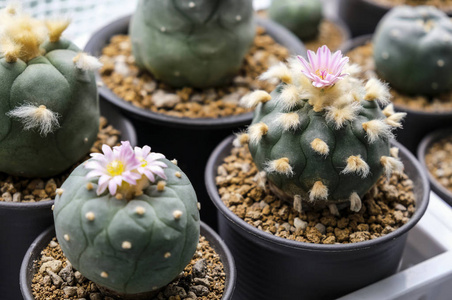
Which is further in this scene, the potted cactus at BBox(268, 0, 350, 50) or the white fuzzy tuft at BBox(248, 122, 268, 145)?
the potted cactus at BBox(268, 0, 350, 50)

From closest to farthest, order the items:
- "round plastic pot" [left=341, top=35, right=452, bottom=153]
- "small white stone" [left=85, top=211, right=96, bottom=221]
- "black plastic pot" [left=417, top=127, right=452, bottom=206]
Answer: "small white stone" [left=85, top=211, right=96, bottom=221] → "black plastic pot" [left=417, top=127, right=452, bottom=206] → "round plastic pot" [left=341, top=35, right=452, bottom=153]

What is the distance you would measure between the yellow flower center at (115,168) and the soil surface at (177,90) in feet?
2.05

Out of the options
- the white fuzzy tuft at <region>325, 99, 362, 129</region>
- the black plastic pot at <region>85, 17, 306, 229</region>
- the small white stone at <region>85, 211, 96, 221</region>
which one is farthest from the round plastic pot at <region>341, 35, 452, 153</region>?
the small white stone at <region>85, 211, 96, 221</region>

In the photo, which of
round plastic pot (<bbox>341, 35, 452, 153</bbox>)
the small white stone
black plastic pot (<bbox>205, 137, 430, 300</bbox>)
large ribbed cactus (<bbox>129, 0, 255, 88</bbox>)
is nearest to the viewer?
the small white stone

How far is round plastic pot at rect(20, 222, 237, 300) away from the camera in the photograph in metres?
1.23

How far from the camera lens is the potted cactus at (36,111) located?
4.28 ft

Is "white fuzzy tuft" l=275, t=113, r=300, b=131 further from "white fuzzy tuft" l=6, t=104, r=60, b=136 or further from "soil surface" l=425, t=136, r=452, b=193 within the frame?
"soil surface" l=425, t=136, r=452, b=193

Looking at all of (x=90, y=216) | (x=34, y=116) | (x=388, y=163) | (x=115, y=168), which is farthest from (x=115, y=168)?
(x=388, y=163)

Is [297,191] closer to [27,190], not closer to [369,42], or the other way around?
[27,190]

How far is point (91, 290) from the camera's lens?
125 cm

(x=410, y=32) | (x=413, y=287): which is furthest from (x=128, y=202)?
(x=410, y=32)

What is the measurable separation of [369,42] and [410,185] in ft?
3.21

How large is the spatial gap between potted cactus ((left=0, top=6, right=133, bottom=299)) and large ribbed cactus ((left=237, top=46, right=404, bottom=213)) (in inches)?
16.0

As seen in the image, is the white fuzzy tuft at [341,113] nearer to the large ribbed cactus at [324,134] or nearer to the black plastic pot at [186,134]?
the large ribbed cactus at [324,134]
